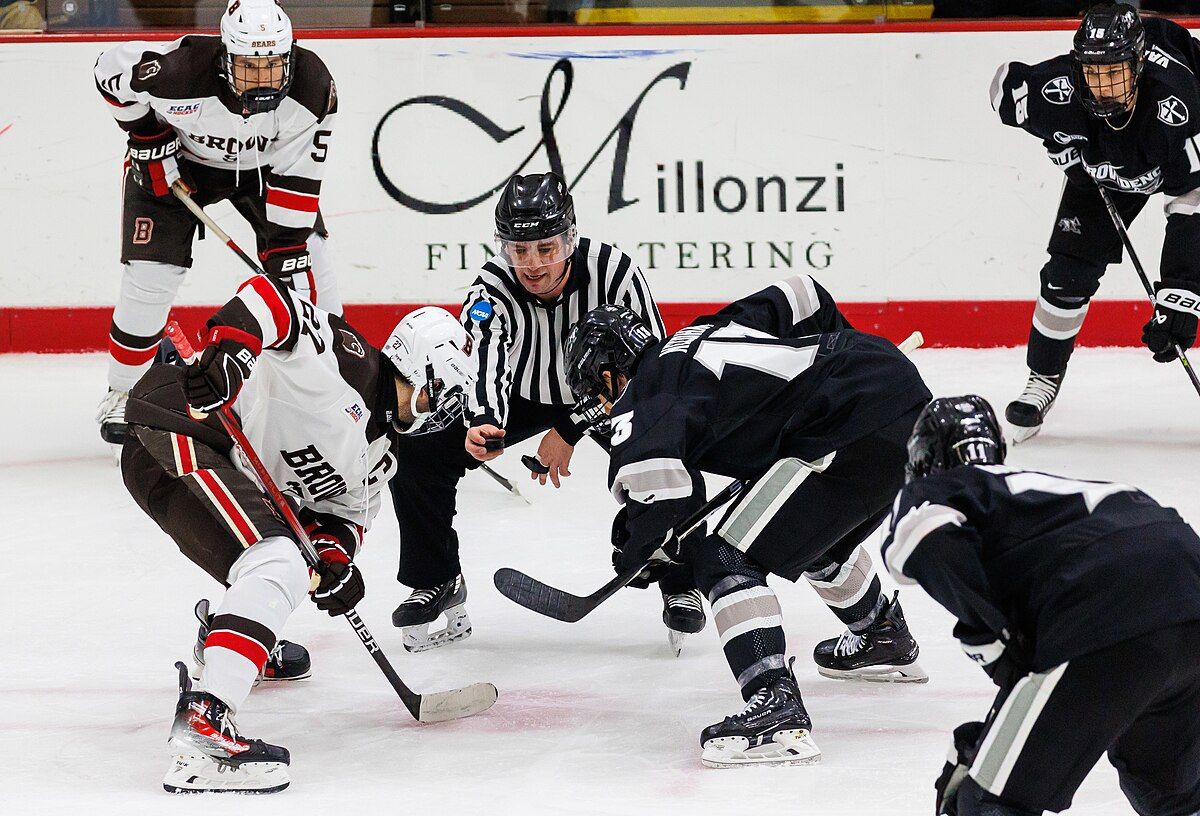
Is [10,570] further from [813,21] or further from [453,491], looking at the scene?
[813,21]

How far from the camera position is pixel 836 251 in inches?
228

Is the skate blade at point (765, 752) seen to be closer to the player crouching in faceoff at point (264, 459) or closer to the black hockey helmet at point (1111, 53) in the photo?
the player crouching in faceoff at point (264, 459)

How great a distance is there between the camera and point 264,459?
2.76m

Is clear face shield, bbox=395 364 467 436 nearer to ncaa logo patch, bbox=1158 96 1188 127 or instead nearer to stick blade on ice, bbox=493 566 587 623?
stick blade on ice, bbox=493 566 587 623

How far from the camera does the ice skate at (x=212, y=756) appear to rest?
2482 millimetres

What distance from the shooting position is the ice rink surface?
8.27 feet

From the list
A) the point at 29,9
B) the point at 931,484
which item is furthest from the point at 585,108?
the point at 931,484

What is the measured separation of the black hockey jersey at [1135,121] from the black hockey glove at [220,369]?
2790mm

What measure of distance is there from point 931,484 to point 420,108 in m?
4.13

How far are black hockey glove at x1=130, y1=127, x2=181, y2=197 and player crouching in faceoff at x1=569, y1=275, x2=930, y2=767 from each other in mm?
2142

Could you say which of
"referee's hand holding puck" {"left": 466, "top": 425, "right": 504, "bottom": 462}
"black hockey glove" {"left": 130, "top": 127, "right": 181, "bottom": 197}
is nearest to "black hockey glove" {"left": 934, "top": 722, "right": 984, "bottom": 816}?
"referee's hand holding puck" {"left": 466, "top": 425, "right": 504, "bottom": 462}

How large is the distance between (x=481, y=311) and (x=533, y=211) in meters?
0.32

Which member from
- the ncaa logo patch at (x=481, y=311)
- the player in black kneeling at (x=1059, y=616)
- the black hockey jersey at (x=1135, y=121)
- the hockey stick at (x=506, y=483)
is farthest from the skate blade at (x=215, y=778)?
the black hockey jersey at (x=1135, y=121)

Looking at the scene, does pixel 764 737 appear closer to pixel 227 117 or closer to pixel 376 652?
pixel 376 652
